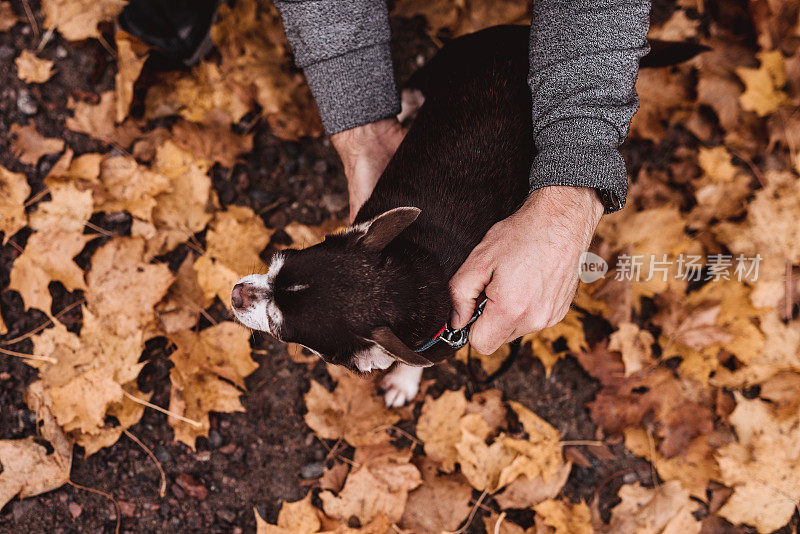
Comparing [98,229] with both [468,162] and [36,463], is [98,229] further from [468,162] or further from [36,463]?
[468,162]

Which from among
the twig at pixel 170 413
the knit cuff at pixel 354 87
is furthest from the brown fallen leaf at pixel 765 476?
the twig at pixel 170 413

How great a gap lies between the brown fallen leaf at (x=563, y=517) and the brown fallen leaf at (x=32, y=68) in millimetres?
4094

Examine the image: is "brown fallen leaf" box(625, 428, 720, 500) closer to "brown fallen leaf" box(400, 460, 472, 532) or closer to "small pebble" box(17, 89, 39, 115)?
"brown fallen leaf" box(400, 460, 472, 532)

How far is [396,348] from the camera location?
209cm

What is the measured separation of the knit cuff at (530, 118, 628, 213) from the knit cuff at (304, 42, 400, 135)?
96cm

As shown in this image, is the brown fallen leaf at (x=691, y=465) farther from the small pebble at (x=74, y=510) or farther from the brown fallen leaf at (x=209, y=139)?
the small pebble at (x=74, y=510)

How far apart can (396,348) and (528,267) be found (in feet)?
2.13

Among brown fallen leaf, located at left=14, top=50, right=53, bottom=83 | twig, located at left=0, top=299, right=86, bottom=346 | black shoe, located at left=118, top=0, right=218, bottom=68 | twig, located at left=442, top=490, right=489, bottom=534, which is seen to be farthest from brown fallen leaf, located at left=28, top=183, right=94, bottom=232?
twig, located at left=442, top=490, right=489, bottom=534

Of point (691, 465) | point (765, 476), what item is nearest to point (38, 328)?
point (691, 465)

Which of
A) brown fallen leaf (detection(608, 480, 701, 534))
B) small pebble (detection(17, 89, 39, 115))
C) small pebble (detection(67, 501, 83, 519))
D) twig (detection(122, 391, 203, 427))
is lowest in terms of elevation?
brown fallen leaf (detection(608, 480, 701, 534))

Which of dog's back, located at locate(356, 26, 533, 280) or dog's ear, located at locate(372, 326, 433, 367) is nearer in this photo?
dog's ear, located at locate(372, 326, 433, 367)

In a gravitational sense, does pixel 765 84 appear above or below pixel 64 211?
below

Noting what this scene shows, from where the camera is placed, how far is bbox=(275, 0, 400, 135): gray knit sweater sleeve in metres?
2.62

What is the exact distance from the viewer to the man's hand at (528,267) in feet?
7.30
